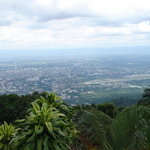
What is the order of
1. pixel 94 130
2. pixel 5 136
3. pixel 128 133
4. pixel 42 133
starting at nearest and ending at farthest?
pixel 128 133, pixel 94 130, pixel 42 133, pixel 5 136

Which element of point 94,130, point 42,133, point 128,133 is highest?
point 128,133

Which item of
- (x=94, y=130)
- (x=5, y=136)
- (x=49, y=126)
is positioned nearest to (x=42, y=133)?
(x=49, y=126)

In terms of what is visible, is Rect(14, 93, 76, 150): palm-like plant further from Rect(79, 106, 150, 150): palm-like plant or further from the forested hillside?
Rect(79, 106, 150, 150): palm-like plant

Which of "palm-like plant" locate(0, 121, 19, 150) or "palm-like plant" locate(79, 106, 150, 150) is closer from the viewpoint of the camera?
"palm-like plant" locate(79, 106, 150, 150)

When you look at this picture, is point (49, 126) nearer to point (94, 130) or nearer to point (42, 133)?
point (42, 133)

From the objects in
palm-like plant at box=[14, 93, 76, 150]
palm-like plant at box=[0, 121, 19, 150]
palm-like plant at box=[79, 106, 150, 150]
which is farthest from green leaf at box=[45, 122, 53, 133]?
palm-like plant at box=[0, 121, 19, 150]

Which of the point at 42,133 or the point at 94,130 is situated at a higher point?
the point at 94,130

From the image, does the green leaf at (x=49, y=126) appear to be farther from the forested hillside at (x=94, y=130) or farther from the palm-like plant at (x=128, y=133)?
the palm-like plant at (x=128, y=133)

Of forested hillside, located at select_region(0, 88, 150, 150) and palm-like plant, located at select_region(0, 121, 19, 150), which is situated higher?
forested hillside, located at select_region(0, 88, 150, 150)

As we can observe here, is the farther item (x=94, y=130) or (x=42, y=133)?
(x=42, y=133)

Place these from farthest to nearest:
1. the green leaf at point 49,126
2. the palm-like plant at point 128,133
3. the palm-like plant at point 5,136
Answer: the palm-like plant at point 5,136 < the green leaf at point 49,126 < the palm-like plant at point 128,133

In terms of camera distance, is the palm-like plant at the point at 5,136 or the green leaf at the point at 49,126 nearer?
the green leaf at the point at 49,126

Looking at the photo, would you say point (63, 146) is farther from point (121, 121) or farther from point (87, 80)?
point (87, 80)

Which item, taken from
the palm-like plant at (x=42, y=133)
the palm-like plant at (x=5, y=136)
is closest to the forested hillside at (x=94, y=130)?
the palm-like plant at (x=42, y=133)
